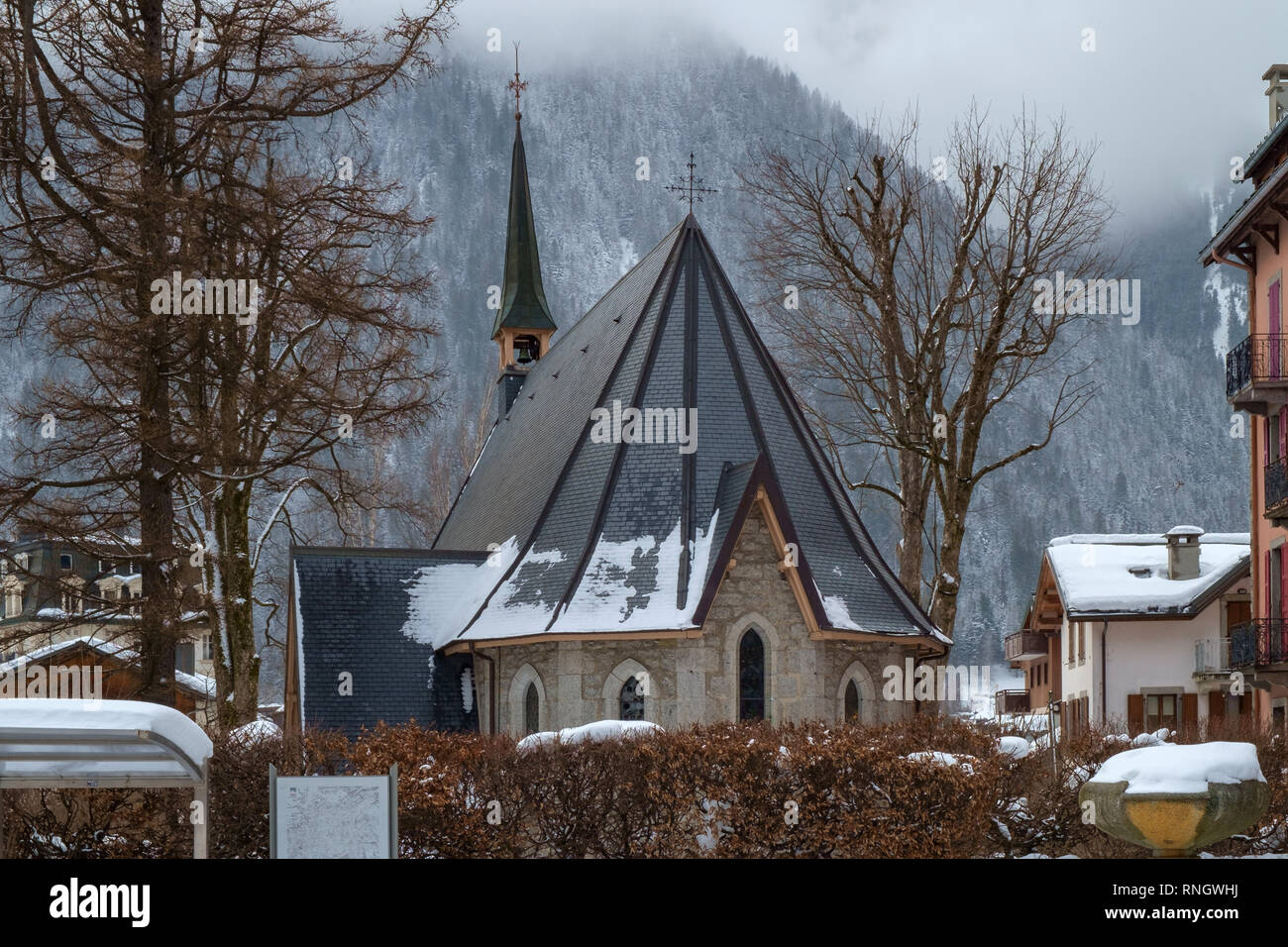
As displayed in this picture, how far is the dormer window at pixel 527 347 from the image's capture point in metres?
47.9

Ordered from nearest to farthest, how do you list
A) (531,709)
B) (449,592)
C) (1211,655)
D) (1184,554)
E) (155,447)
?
(155,447)
(531,709)
(449,592)
(1211,655)
(1184,554)

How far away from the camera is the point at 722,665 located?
25.9m

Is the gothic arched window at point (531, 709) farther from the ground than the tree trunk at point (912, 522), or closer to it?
closer to it

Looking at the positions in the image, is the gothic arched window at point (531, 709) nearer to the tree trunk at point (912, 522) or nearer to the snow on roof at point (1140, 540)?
the tree trunk at point (912, 522)

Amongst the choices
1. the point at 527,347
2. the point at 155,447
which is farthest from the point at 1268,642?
the point at 527,347

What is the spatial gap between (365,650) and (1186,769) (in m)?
19.1

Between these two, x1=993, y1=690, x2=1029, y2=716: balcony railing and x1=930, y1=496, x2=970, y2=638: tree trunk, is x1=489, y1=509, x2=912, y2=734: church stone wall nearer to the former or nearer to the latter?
x1=930, y1=496, x2=970, y2=638: tree trunk

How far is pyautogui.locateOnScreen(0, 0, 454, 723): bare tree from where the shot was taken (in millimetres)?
20391

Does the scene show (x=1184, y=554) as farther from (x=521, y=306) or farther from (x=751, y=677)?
(x=751, y=677)

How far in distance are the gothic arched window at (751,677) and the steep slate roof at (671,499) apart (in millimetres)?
1160

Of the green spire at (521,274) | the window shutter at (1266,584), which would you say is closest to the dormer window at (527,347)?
the green spire at (521,274)

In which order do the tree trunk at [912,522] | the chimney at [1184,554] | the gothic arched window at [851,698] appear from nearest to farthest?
the gothic arched window at [851,698] → the tree trunk at [912,522] → the chimney at [1184,554]

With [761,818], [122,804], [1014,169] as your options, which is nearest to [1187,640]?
[1014,169]

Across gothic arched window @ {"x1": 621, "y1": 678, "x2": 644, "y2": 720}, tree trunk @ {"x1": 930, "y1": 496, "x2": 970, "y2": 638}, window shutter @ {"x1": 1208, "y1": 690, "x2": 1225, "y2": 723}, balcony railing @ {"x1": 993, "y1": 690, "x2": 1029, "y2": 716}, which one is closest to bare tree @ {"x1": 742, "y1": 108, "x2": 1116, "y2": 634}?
tree trunk @ {"x1": 930, "y1": 496, "x2": 970, "y2": 638}
